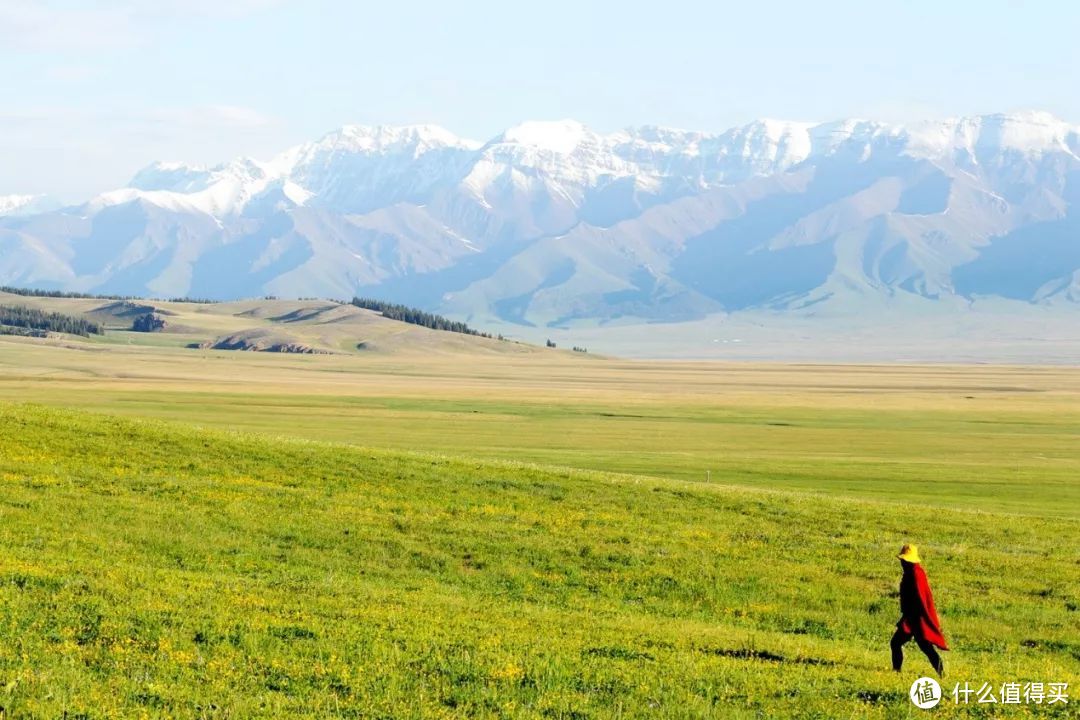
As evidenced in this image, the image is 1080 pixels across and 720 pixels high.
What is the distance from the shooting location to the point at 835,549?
108 feet

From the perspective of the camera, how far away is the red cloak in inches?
759

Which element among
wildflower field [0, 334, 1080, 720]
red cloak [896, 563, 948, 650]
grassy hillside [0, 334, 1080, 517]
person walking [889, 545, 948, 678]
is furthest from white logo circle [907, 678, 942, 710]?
grassy hillside [0, 334, 1080, 517]

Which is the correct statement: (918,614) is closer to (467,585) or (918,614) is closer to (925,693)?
(925,693)

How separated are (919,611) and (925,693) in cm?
140

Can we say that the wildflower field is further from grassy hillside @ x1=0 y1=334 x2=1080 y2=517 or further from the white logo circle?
grassy hillside @ x1=0 y1=334 x2=1080 y2=517

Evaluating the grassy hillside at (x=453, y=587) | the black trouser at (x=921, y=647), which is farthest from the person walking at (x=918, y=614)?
the grassy hillside at (x=453, y=587)

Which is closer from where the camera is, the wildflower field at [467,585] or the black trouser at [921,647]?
the wildflower field at [467,585]

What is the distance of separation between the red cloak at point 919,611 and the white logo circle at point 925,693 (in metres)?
0.68

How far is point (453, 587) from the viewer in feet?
88.9

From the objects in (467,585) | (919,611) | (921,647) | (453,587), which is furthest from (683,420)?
(919,611)

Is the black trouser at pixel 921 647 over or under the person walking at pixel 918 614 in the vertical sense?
under

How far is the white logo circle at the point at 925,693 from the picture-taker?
1792 centimetres

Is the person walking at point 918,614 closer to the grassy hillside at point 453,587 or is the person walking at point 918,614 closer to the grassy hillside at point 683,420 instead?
the grassy hillside at point 453,587

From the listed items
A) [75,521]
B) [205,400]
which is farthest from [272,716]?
[205,400]
